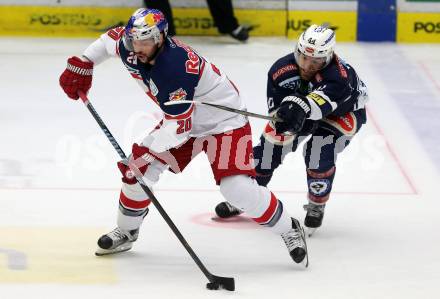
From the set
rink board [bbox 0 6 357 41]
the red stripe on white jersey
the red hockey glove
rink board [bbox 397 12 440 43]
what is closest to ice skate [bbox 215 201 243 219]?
the red stripe on white jersey

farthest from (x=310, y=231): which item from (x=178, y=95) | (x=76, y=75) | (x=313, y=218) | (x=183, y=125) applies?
(x=76, y=75)

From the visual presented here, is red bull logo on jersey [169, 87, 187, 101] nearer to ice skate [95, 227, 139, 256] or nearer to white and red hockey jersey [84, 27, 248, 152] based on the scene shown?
white and red hockey jersey [84, 27, 248, 152]

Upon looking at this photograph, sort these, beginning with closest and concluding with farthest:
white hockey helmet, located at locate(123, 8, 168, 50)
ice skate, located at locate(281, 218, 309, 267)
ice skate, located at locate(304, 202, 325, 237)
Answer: white hockey helmet, located at locate(123, 8, 168, 50), ice skate, located at locate(281, 218, 309, 267), ice skate, located at locate(304, 202, 325, 237)

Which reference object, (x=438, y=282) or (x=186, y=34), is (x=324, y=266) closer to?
(x=438, y=282)

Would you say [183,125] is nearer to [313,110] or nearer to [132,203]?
[132,203]

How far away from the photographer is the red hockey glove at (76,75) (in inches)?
171

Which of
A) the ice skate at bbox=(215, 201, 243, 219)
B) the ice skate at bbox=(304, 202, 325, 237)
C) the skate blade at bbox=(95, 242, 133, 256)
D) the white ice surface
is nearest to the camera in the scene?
the white ice surface

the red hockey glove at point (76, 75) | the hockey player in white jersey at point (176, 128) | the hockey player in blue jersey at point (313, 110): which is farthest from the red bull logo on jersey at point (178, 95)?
the red hockey glove at point (76, 75)

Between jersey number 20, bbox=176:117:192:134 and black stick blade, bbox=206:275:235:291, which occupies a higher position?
jersey number 20, bbox=176:117:192:134

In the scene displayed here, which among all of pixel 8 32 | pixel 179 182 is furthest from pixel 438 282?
pixel 8 32

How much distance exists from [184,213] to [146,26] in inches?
49.4

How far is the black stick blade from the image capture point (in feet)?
13.2

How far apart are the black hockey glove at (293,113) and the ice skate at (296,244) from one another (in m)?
0.42

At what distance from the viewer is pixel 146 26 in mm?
→ 3916
